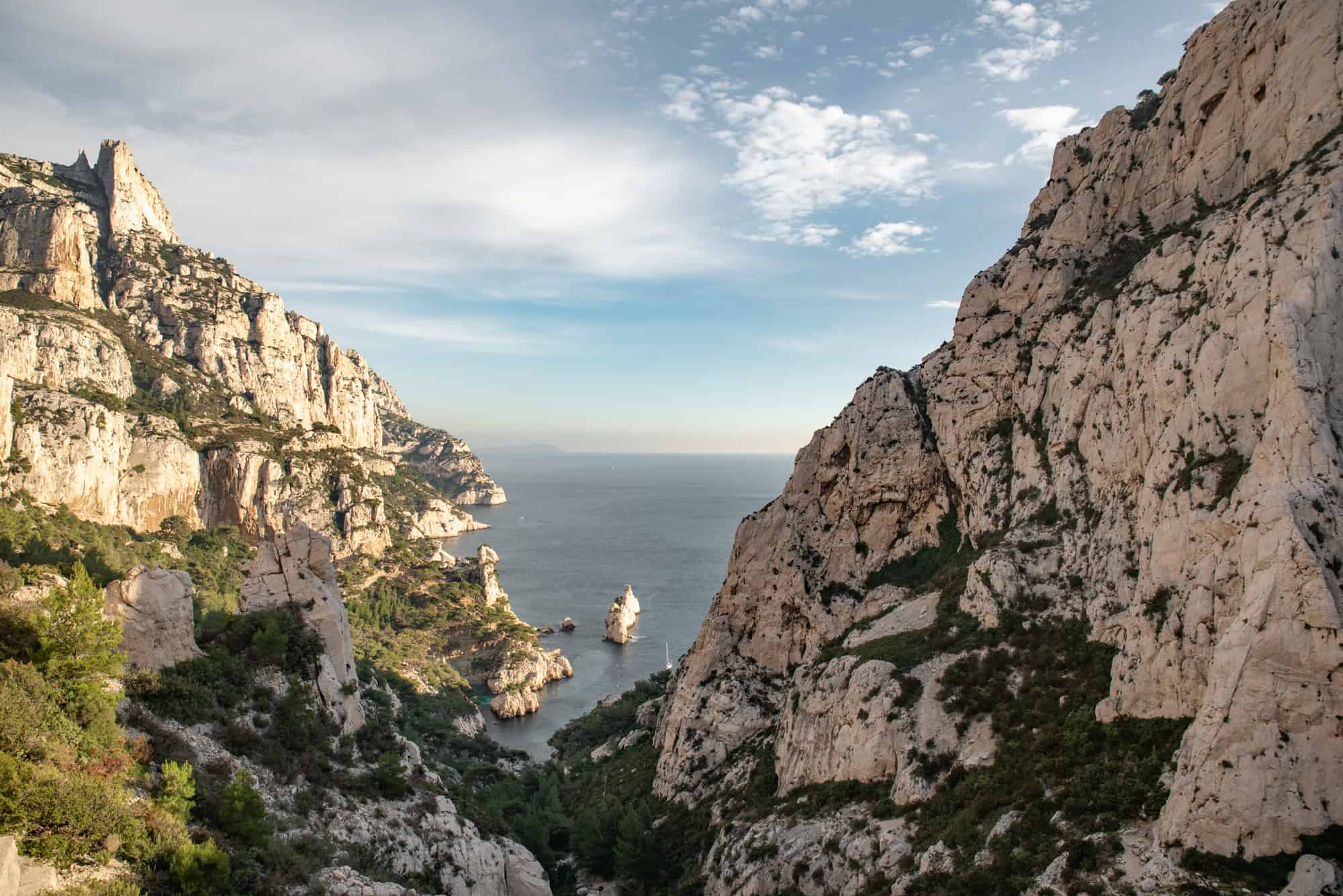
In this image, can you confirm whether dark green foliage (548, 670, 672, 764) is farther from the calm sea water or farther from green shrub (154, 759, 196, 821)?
green shrub (154, 759, 196, 821)

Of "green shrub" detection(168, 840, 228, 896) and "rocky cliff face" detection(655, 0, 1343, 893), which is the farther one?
"rocky cliff face" detection(655, 0, 1343, 893)

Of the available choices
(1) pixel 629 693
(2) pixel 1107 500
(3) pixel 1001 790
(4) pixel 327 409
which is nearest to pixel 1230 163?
(2) pixel 1107 500

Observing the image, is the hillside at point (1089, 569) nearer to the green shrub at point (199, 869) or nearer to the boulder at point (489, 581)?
the green shrub at point (199, 869)

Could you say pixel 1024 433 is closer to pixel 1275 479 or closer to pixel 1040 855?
pixel 1275 479

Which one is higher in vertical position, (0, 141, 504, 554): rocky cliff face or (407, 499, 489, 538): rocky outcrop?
(0, 141, 504, 554): rocky cliff face

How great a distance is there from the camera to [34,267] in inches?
3706

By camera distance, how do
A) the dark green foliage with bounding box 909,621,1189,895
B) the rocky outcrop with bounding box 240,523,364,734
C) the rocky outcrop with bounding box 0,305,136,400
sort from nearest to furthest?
the dark green foliage with bounding box 909,621,1189,895 → the rocky outcrop with bounding box 240,523,364,734 → the rocky outcrop with bounding box 0,305,136,400

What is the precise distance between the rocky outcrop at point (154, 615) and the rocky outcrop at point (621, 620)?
7700 centimetres

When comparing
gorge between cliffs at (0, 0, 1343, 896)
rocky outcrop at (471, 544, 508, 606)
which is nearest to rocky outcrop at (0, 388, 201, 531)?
gorge between cliffs at (0, 0, 1343, 896)

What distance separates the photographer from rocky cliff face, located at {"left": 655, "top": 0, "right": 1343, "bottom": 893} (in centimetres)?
1288

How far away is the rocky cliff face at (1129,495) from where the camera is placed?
1288 cm

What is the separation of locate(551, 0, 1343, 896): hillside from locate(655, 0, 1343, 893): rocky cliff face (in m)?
0.09

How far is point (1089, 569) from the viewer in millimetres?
21984

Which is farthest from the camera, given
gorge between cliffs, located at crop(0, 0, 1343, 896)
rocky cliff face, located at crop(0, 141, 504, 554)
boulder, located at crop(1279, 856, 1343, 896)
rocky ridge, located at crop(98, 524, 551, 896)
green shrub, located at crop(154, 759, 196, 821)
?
rocky cliff face, located at crop(0, 141, 504, 554)
